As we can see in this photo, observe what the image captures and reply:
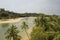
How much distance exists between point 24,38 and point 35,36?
28.1 metres

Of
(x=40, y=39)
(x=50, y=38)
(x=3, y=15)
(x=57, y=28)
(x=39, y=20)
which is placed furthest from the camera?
(x=3, y=15)

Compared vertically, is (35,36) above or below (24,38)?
above

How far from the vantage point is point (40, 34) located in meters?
43.9

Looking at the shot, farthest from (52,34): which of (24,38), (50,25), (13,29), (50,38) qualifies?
(24,38)

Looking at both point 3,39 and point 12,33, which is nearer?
point 12,33

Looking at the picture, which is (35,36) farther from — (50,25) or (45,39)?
(50,25)

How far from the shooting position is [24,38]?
7119 centimetres

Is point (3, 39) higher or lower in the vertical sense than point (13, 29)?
lower

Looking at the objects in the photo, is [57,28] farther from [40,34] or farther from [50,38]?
[40,34]

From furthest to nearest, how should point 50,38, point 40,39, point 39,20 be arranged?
1. point 39,20
2. point 50,38
3. point 40,39

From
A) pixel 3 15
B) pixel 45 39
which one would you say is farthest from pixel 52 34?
pixel 3 15

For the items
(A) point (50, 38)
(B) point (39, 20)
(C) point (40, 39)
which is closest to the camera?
(C) point (40, 39)

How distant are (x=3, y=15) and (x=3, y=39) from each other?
112020mm

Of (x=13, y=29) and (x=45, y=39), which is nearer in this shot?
(x=45, y=39)
